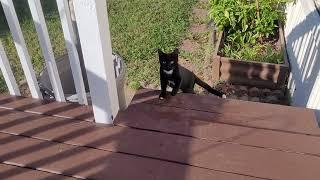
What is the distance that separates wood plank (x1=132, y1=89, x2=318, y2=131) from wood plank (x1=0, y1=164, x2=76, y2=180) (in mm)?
887

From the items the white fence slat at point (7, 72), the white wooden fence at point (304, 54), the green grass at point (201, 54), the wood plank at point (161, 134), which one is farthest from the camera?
the green grass at point (201, 54)

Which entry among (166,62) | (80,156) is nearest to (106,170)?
(80,156)

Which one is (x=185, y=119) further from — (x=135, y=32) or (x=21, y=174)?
(x=135, y=32)

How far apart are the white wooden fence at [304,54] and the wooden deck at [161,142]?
0.79 meters

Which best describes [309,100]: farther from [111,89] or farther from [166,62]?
[111,89]

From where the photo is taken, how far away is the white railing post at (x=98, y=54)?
194 cm

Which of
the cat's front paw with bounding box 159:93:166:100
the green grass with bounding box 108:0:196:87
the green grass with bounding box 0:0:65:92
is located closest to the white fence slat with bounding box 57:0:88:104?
the cat's front paw with bounding box 159:93:166:100

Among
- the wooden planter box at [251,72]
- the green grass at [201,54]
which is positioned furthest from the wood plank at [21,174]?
the wooden planter box at [251,72]

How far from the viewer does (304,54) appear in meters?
3.78

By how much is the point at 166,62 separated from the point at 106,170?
1.19 m

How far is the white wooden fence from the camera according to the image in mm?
3295

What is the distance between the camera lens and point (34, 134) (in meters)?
2.39

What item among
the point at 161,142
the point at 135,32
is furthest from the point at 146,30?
the point at 161,142

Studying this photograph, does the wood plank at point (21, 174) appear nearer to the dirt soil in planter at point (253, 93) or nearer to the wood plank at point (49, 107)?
the wood plank at point (49, 107)
